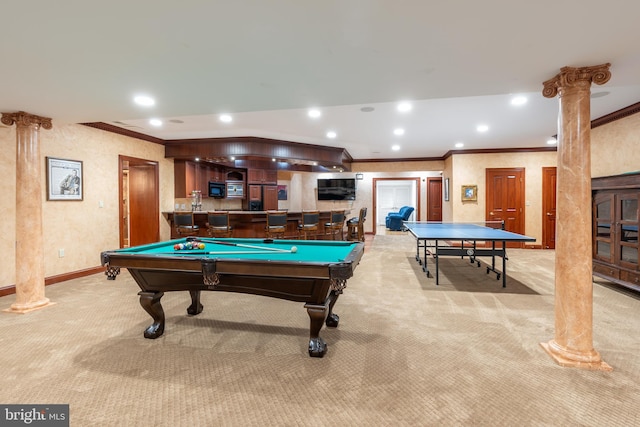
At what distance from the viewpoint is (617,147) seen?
185 inches

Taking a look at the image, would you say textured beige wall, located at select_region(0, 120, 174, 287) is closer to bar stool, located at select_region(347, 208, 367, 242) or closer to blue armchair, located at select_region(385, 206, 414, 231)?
bar stool, located at select_region(347, 208, 367, 242)

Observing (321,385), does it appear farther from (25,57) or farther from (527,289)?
(527,289)

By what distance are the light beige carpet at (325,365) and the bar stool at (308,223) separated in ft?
8.63

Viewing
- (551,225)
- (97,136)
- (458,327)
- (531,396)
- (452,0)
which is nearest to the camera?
(452,0)

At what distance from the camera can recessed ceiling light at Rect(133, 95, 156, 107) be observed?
9.87 feet

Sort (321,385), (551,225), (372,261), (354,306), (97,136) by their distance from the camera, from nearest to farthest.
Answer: (321,385), (354,306), (97,136), (372,261), (551,225)

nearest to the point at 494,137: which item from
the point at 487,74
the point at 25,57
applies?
the point at 487,74

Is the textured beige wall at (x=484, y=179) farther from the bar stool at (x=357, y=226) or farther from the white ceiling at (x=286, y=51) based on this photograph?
the white ceiling at (x=286, y=51)

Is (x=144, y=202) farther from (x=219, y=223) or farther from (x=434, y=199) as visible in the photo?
(x=434, y=199)

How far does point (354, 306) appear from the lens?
347cm

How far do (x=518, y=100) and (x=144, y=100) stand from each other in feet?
14.8

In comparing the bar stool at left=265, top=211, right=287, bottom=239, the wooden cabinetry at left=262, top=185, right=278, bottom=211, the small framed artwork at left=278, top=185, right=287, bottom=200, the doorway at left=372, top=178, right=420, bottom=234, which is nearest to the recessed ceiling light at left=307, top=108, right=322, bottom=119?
the bar stool at left=265, top=211, right=287, bottom=239

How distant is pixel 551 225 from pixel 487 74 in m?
6.60

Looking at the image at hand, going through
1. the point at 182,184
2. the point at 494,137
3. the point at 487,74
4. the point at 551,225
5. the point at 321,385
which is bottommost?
the point at 321,385
